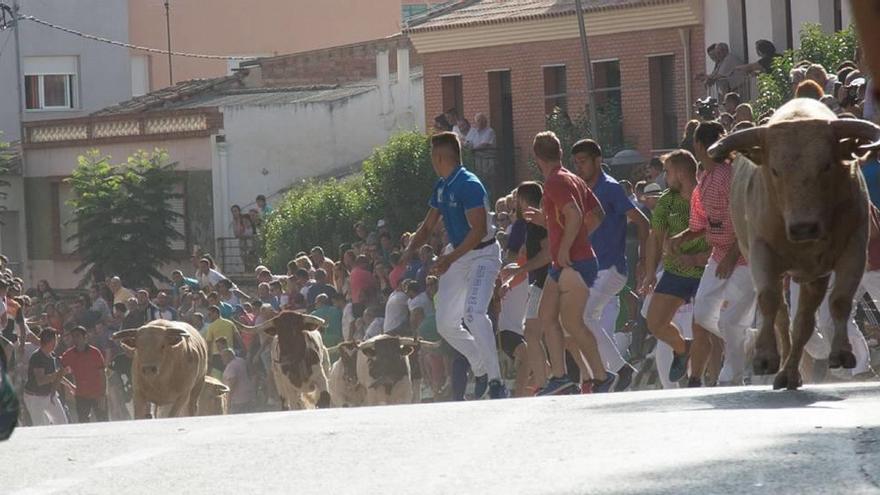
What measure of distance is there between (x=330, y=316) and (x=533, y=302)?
10.1 metres

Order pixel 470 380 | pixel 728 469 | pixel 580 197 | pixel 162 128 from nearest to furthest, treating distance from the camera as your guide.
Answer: pixel 728 469
pixel 580 197
pixel 470 380
pixel 162 128

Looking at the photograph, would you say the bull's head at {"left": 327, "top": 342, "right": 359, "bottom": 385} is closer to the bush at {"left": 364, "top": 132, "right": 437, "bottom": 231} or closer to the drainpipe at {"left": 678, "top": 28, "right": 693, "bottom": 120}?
the drainpipe at {"left": 678, "top": 28, "right": 693, "bottom": 120}

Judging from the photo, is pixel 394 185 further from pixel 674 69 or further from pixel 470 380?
pixel 470 380

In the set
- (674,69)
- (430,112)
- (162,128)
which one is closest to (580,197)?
(674,69)

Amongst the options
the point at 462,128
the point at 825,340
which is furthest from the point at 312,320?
the point at 462,128

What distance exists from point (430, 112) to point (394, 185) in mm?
5812

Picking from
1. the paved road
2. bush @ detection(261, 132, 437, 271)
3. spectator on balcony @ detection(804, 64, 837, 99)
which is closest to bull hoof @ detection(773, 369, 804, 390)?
the paved road

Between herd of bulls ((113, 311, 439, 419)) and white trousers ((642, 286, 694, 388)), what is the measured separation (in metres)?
5.64

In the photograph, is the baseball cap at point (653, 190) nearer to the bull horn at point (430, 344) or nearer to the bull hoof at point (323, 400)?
the bull horn at point (430, 344)

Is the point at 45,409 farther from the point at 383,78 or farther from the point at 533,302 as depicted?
the point at 383,78

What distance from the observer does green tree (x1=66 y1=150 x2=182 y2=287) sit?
49.8m

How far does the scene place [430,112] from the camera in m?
50.1

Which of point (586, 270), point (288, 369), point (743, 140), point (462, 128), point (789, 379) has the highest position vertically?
point (462, 128)

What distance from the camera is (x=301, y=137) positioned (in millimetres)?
54906
